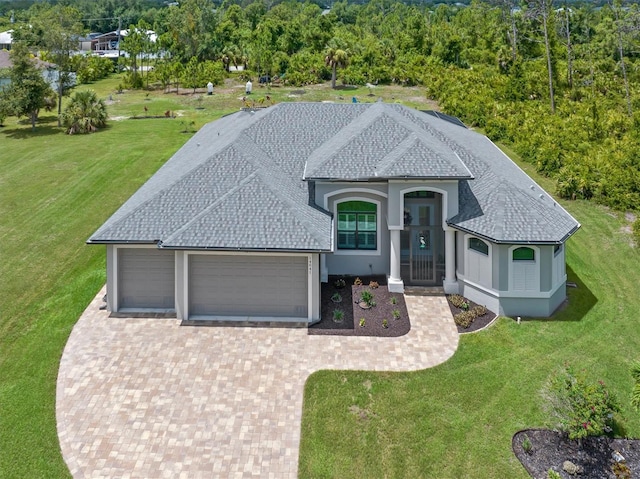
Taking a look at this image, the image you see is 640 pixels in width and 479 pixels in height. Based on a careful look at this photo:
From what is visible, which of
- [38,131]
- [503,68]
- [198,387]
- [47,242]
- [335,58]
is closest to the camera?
[198,387]

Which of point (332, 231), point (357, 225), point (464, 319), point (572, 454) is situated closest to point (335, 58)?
point (357, 225)

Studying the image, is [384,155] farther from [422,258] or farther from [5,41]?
[5,41]

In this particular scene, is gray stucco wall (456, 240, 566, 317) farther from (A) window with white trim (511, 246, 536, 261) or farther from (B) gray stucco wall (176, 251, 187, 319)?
(B) gray stucco wall (176, 251, 187, 319)

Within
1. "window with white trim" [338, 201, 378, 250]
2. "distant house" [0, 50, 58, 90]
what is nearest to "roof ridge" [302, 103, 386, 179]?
"window with white trim" [338, 201, 378, 250]

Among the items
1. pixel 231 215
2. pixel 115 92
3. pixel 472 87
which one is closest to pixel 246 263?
pixel 231 215

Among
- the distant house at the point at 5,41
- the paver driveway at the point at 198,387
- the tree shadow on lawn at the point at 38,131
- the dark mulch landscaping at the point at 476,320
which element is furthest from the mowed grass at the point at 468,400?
the distant house at the point at 5,41

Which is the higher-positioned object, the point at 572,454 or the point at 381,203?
the point at 381,203

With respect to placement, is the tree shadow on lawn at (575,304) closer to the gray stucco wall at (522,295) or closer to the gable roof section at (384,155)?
the gray stucco wall at (522,295)
